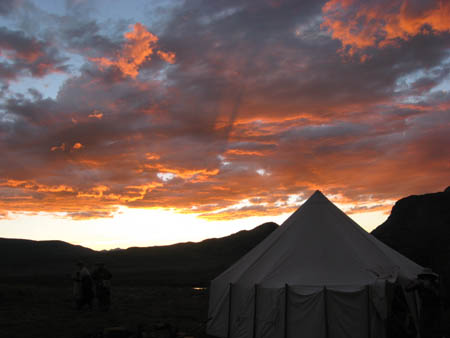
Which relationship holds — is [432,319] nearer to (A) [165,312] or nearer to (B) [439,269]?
(A) [165,312]

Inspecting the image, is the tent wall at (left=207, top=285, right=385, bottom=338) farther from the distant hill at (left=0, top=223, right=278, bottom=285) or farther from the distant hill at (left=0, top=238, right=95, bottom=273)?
the distant hill at (left=0, top=238, right=95, bottom=273)

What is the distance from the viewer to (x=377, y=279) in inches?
421

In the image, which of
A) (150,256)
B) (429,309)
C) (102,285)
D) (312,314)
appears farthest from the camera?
(150,256)

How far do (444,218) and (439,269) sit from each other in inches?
420

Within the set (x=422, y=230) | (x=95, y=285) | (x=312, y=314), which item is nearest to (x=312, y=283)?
(x=312, y=314)

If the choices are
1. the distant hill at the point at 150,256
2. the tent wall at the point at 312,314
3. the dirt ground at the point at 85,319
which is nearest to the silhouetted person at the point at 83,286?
the dirt ground at the point at 85,319

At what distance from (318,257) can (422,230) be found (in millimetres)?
22500

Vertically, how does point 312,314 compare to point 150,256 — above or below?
below

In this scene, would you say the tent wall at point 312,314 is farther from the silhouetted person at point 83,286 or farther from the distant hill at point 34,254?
the distant hill at point 34,254

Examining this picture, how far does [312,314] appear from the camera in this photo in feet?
34.9

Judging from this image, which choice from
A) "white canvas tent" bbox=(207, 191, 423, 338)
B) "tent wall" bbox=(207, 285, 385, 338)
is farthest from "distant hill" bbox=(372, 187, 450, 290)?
"tent wall" bbox=(207, 285, 385, 338)

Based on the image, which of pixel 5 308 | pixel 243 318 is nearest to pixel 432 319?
pixel 243 318

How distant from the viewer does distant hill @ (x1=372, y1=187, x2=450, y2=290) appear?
1021 inches

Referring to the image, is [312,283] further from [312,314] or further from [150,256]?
[150,256]
